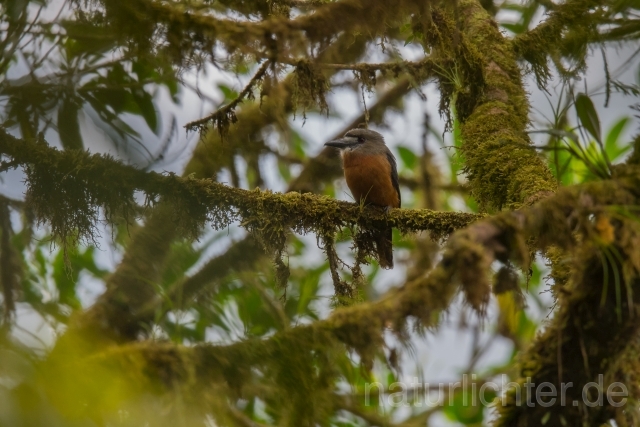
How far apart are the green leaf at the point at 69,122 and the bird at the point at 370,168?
87.7 inches

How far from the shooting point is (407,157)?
23.7 ft

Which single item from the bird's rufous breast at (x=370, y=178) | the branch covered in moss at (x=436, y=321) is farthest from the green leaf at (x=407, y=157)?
the branch covered in moss at (x=436, y=321)

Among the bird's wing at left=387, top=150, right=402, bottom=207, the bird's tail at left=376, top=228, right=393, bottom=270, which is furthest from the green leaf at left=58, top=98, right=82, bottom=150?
the bird's wing at left=387, top=150, right=402, bottom=207

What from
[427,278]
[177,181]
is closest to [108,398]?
[427,278]

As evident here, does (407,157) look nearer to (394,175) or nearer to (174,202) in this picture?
(394,175)

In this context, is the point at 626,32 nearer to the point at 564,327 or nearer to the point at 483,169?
the point at 483,169

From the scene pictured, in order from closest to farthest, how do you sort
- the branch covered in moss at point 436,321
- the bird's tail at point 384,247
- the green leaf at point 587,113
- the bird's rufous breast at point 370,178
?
the branch covered in moss at point 436,321
the green leaf at point 587,113
the bird's tail at point 384,247
the bird's rufous breast at point 370,178

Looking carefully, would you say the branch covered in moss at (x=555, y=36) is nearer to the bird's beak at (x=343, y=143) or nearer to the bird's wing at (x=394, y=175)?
the bird's wing at (x=394, y=175)

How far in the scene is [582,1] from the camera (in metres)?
4.35

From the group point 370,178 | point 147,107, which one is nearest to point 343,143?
point 370,178

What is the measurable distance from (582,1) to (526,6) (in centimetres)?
42

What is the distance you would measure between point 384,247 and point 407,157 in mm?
3014

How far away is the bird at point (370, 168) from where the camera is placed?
503 cm

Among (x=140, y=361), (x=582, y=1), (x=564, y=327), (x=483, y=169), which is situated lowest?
(x=140, y=361)
